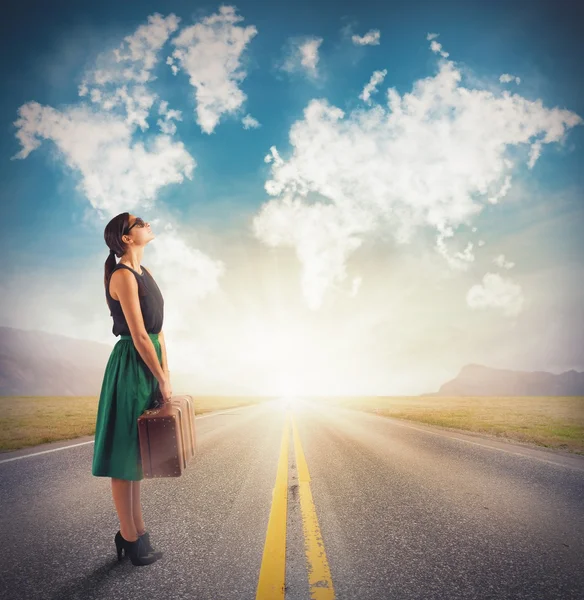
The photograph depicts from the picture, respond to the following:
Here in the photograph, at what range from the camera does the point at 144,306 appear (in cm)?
258

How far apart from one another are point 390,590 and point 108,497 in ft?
11.2

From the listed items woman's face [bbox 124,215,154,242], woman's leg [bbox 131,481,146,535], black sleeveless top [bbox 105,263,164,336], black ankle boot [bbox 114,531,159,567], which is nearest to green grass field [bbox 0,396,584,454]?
black ankle boot [bbox 114,531,159,567]

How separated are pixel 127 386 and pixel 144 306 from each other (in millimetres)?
611

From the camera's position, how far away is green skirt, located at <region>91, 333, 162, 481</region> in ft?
7.69

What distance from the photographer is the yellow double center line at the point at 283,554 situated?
6.64 feet

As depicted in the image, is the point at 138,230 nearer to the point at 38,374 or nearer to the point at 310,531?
the point at 310,531

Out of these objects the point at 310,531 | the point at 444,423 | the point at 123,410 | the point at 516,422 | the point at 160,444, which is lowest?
the point at 516,422

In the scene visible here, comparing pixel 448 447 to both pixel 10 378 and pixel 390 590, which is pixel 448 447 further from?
pixel 10 378

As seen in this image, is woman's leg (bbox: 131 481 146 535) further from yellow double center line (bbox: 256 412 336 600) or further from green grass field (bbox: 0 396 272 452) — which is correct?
green grass field (bbox: 0 396 272 452)

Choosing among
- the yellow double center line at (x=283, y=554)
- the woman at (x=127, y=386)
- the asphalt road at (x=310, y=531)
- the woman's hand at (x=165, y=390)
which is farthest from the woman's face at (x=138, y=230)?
the yellow double center line at (x=283, y=554)

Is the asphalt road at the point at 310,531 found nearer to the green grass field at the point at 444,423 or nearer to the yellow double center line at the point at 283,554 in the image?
the yellow double center line at the point at 283,554

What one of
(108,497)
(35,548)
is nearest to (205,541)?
(35,548)

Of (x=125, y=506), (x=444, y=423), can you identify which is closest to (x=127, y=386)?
(x=125, y=506)

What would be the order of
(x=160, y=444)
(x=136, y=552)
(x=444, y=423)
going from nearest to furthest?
(x=160, y=444)
(x=136, y=552)
(x=444, y=423)
